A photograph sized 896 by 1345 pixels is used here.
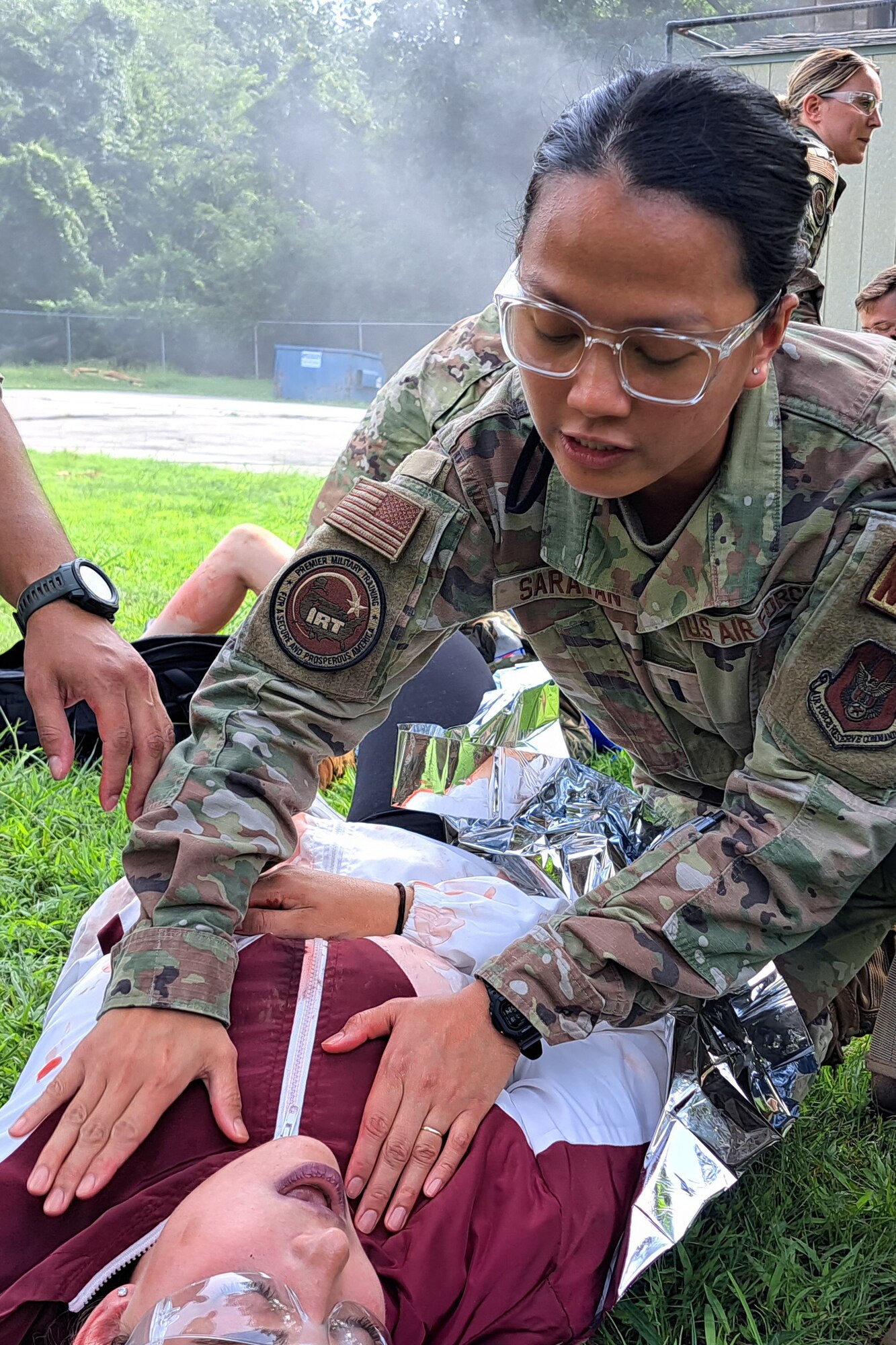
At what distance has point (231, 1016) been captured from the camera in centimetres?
160

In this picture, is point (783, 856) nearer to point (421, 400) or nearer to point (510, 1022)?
point (510, 1022)

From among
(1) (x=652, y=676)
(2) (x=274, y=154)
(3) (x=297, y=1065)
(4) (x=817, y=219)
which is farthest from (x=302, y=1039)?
(2) (x=274, y=154)

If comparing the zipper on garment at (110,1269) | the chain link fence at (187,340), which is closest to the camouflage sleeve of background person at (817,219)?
the zipper on garment at (110,1269)

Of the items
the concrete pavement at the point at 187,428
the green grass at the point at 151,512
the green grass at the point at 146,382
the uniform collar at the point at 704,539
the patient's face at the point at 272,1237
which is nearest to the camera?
the patient's face at the point at 272,1237

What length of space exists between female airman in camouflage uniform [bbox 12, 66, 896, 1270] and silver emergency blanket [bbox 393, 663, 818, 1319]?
9 cm

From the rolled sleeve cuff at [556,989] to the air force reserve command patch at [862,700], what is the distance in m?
→ 0.44

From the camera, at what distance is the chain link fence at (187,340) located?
84.2ft

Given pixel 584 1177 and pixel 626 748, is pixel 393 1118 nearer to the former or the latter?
pixel 584 1177

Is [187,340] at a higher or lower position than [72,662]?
lower

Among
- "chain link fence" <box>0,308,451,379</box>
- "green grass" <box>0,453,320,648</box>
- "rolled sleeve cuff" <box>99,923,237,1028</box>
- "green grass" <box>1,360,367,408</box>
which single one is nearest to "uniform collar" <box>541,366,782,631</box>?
"rolled sleeve cuff" <box>99,923,237,1028</box>

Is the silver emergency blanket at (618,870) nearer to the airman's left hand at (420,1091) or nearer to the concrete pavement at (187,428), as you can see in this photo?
the airman's left hand at (420,1091)

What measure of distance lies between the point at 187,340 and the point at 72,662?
89.2 ft

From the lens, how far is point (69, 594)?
1.91 metres

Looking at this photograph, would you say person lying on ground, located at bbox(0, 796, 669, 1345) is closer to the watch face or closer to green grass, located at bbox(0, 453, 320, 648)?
the watch face
